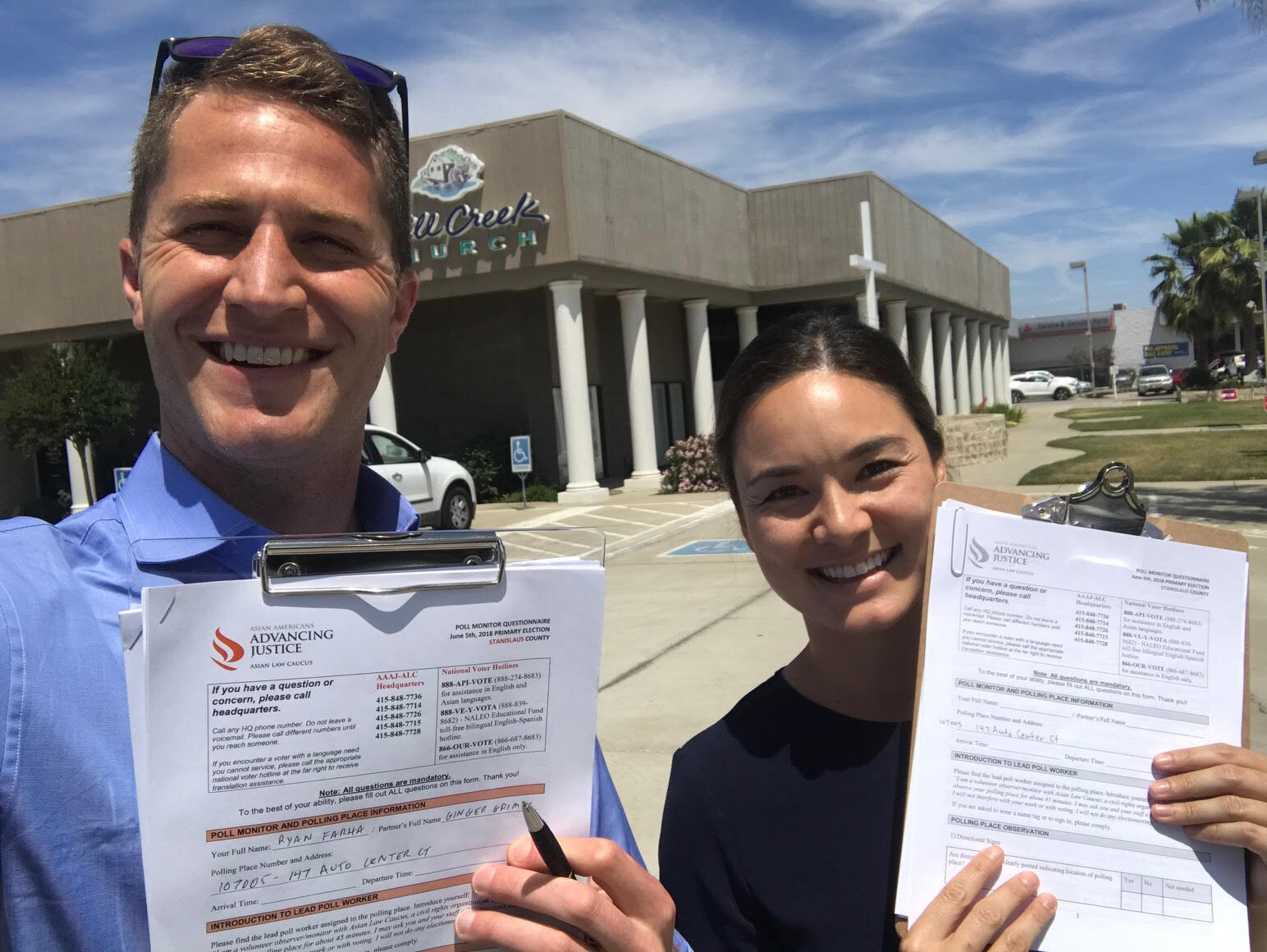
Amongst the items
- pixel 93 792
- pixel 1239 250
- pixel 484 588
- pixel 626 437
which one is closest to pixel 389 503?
pixel 484 588

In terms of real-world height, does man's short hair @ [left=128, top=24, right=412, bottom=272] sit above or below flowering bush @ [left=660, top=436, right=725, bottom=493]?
above

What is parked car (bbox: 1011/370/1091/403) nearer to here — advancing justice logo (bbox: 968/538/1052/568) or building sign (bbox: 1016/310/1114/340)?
building sign (bbox: 1016/310/1114/340)

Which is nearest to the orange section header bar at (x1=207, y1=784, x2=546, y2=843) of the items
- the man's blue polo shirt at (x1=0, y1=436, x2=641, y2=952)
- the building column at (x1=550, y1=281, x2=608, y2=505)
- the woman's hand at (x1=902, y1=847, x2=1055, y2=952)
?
the man's blue polo shirt at (x1=0, y1=436, x2=641, y2=952)

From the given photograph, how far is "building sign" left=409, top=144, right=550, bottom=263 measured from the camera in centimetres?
1645

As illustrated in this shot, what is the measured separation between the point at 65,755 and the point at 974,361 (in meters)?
40.0

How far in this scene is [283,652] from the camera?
3.32 feet

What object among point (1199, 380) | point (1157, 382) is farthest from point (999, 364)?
point (1157, 382)

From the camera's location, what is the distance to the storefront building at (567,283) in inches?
655

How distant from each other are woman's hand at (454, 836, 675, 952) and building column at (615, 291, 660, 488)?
17.6 m

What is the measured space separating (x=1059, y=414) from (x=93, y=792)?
4228 cm

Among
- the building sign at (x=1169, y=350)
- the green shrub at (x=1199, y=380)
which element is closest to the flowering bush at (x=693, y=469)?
the green shrub at (x=1199, y=380)

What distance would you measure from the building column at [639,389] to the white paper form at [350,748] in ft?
57.8

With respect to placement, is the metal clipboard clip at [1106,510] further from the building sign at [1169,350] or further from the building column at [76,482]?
the building sign at [1169,350]

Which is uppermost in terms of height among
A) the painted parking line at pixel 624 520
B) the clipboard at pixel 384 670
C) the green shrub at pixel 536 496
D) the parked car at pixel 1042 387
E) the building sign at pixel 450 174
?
the building sign at pixel 450 174
